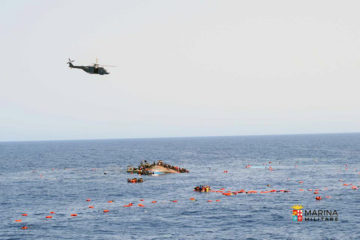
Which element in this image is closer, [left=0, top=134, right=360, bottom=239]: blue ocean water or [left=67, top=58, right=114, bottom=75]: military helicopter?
[left=67, top=58, right=114, bottom=75]: military helicopter

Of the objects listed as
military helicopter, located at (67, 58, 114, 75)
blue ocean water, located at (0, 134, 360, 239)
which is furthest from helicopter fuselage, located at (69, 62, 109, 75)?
blue ocean water, located at (0, 134, 360, 239)

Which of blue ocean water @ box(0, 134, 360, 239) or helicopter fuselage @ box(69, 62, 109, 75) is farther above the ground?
helicopter fuselage @ box(69, 62, 109, 75)

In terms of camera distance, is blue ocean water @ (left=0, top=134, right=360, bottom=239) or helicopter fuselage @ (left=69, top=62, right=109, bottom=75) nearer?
helicopter fuselage @ (left=69, top=62, right=109, bottom=75)

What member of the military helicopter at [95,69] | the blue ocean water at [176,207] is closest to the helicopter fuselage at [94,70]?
the military helicopter at [95,69]

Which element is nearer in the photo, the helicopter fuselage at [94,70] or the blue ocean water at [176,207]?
the helicopter fuselage at [94,70]

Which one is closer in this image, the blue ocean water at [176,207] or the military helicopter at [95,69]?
the military helicopter at [95,69]

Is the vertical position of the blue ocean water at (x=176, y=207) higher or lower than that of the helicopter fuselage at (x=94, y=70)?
lower

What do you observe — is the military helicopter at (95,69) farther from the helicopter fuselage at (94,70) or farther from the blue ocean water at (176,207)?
the blue ocean water at (176,207)

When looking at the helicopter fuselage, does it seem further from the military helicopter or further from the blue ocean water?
the blue ocean water

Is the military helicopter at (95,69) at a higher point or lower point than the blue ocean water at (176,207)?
higher

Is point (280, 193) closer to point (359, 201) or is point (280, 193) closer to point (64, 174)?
point (359, 201)

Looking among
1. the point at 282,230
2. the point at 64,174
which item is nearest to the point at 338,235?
the point at 282,230

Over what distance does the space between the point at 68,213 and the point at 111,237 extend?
60.2 ft

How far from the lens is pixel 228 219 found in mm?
64375
